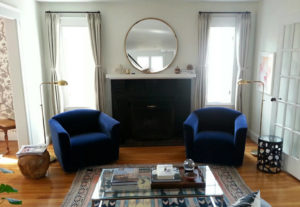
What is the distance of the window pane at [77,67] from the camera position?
15.6 feet

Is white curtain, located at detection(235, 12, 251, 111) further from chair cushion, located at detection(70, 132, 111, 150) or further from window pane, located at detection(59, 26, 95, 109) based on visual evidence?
window pane, located at detection(59, 26, 95, 109)

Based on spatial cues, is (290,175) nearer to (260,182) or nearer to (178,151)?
(260,182)

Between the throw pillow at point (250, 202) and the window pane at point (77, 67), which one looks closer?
the throw pillow at point (250, 202)

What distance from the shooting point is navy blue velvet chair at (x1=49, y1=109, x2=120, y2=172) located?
3.52m

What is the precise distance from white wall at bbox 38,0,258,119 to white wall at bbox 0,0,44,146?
0.40 m

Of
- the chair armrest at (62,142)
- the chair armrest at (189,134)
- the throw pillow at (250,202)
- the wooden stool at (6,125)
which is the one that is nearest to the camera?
the throw pillow at (250,202)

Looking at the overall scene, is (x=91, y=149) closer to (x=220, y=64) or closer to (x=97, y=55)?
(x=97, y=55)

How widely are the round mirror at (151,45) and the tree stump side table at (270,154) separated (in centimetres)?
229

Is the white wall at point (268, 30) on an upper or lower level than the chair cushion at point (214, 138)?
upper

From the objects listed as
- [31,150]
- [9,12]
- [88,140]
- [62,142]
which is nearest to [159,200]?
[88,140]

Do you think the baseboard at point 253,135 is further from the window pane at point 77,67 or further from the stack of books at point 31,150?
the stack of books at point 31,150

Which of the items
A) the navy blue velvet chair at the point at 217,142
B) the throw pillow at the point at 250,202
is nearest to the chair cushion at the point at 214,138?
the navy blue velvet chair at the point at 217,142

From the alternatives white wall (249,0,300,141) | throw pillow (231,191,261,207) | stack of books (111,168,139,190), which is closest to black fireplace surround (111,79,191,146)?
white wall (249,0,300,141)

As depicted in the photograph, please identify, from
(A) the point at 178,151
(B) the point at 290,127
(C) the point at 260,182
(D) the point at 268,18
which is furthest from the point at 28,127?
(D) the point at 268,18
